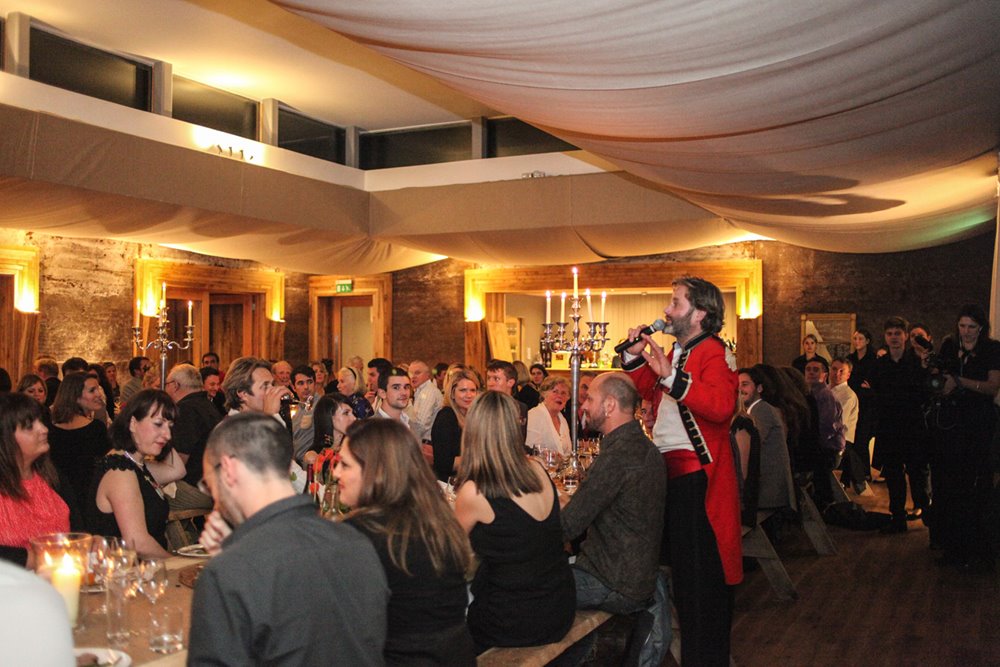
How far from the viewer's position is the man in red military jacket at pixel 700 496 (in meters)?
3.78

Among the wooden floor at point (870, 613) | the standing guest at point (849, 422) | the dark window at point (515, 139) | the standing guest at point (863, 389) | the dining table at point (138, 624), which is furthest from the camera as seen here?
the dark window at point (515, 139)

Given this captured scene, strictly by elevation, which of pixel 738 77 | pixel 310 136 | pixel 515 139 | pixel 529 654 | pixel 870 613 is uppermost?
pixel 310 136

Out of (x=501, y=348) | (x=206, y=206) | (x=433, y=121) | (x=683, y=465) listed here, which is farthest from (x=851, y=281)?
(x=683, y=465)

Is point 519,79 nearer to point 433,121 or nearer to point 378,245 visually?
point 378,245

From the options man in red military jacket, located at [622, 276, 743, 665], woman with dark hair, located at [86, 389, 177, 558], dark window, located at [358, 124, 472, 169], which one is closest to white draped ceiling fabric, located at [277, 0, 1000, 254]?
man in red military jacket, located at [622, 276, 743, 665]

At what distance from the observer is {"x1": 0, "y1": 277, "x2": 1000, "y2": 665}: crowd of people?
1982 mm

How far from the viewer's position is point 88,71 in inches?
412

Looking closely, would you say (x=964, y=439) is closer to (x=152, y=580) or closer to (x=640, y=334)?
(x=640, y=334)

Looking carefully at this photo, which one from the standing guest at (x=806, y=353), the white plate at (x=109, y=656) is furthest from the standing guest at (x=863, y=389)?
the white plate at (x=109, y=656)

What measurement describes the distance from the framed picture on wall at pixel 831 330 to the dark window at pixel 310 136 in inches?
287

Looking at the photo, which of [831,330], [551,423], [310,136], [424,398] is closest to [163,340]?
[424,398]

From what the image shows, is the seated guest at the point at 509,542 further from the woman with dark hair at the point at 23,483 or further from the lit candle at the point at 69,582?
the woman with dark hair at the point at 23,483

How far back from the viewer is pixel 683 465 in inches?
150

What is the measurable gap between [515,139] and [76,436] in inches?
364
